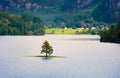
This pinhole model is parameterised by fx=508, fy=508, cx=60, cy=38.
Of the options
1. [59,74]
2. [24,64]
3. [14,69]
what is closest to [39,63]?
[24,64]

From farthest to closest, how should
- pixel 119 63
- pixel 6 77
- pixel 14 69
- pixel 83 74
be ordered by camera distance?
pixel 119 63
pixel 14 69
pixel 83 74
pixel 6 77

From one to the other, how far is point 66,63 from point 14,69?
823 inches

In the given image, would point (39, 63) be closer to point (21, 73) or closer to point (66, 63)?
point (66, 63)

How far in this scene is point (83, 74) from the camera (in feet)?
353

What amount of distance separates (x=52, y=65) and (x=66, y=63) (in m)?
7.47

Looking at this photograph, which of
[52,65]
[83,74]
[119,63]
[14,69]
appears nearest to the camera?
[83,74]

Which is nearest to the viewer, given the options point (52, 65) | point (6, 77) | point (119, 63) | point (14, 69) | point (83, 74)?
point (6, 77)

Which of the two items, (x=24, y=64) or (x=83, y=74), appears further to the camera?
(x=24, y=64)

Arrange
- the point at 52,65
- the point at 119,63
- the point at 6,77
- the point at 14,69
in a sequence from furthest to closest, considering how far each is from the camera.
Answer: the point at 119,63
the point at 52,65
the point at 14,69
the point at 6,77

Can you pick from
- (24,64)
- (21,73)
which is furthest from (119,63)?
(21,73)

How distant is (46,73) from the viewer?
108375 mm

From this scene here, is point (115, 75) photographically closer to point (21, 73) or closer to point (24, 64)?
point (21, 73)

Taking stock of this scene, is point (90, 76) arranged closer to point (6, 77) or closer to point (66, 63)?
point (6, 77)

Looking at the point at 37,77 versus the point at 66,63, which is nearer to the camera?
the point at 37,77
